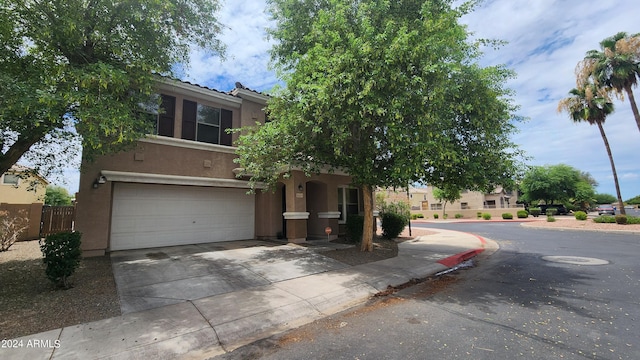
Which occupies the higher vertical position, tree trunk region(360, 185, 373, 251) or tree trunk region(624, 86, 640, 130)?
tree trunk region(624, 86, 640, 130)

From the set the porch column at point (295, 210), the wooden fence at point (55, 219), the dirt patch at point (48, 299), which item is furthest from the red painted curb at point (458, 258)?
the wooden fence at point (55, 219)

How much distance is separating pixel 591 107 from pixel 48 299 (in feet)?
106

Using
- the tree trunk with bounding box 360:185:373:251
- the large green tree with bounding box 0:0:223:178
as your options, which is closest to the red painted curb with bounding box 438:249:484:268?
the tree trunk with bounding box 360:185:373:251

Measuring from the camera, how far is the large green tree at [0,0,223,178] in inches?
219

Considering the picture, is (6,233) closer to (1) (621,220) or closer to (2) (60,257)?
(2) (60,257)

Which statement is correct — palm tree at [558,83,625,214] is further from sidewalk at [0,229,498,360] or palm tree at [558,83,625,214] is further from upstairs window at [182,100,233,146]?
upstairs window at [182,100,233,146]

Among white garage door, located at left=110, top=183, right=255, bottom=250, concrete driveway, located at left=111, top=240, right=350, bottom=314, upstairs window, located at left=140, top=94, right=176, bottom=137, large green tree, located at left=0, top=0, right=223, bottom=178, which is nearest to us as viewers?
large green tree, located at left=0, top=0, right=223, bottom=178

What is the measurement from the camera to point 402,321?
5008mm

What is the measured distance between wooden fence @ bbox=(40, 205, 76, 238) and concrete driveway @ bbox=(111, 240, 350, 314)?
720 cm

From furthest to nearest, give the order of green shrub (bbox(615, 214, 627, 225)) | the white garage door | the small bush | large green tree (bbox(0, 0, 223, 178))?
green shrub (bbox(615, 214, 627, 225))
the small bush
the white garage door
large green tree (bbox(0, 0, 223, 178))

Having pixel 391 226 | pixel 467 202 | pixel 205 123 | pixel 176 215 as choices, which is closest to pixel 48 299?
pixel 176 215

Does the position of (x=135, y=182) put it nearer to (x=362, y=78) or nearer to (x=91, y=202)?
(x=91, y=202)

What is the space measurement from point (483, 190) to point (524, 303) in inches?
179

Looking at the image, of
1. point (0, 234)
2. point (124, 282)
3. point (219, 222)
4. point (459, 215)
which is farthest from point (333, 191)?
point (459, 215)
